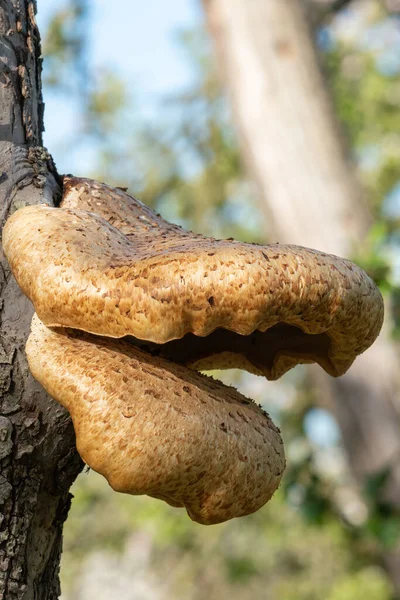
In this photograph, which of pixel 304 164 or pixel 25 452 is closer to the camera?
pixel 25 452

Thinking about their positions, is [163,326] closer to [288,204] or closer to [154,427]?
[154,427]

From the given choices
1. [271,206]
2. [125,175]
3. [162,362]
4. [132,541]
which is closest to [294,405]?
[125,175]

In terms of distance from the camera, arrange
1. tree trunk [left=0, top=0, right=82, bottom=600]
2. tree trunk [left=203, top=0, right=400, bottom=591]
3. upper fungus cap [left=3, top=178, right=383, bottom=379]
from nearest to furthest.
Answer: upper fungus cap [left=3, top=178, right=383, bottom=379], tree trunk [left=0, top=0, right=82, bottom=600], tree trunk [left=203, top=0, right=400, bottom=591]

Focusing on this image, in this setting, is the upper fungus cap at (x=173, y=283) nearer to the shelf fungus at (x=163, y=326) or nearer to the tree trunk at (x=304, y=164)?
the shelf fungus at (x=163, y=326)

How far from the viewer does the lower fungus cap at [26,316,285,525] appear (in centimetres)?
125

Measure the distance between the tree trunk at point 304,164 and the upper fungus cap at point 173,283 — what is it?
3956mm

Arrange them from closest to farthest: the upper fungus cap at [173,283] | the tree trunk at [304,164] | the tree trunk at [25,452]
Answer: the upper fungus cap at [173,283] → the tree trunk at [25,452] → the tree trunk at [304,164]

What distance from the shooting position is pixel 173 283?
48.6 inches

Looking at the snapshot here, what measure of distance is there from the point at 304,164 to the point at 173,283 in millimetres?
4737

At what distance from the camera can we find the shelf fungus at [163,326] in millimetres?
1244

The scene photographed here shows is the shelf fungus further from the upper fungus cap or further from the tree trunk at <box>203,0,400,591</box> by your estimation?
the tree trunk at <box>203,0,400,591</box>

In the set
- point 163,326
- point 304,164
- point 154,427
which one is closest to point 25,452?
point 154,427

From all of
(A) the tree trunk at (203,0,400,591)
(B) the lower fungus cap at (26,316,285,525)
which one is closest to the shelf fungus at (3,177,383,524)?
(B) the lower fungus cap at (26,316,285,525)

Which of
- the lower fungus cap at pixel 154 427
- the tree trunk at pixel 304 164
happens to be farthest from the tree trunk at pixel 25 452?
the tree trunk at pixel 304 164
